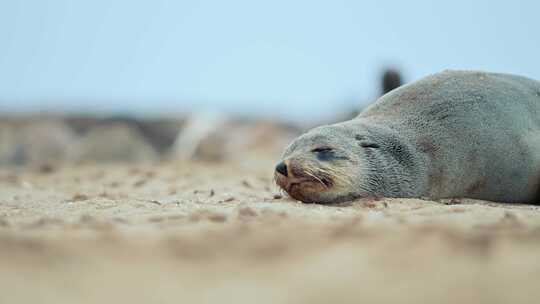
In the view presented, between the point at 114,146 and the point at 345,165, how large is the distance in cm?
1348

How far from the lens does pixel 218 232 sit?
2510mm

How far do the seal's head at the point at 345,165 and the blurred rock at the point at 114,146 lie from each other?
12852 millimetres

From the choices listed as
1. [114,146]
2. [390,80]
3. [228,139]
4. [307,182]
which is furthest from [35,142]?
[307,182]

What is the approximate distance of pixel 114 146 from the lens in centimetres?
1706

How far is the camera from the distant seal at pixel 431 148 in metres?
4.43

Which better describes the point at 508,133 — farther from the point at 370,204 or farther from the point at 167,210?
the point at 167,210

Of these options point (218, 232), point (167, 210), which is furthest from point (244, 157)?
point (218, 232)

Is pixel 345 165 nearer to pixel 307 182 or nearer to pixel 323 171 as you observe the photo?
pixel 323 171

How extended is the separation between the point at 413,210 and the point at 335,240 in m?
1.50

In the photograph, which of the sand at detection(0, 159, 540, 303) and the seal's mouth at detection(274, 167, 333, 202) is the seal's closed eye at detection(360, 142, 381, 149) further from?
the sand at detection(0, 159, 540, 303)

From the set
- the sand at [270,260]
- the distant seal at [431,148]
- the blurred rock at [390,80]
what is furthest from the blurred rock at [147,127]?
the sand at [270,260]

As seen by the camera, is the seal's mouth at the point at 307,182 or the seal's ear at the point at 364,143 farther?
the seal's ear at the point at 364,143

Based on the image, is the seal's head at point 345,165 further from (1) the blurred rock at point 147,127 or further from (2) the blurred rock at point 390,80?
(1) the blurred rock at point 147,127

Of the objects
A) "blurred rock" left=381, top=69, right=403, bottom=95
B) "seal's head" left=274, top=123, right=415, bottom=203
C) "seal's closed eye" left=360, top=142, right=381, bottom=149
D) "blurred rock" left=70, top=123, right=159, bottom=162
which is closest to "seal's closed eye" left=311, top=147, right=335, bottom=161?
"seal's head" left=274, top=123, right=415, bottom=203
